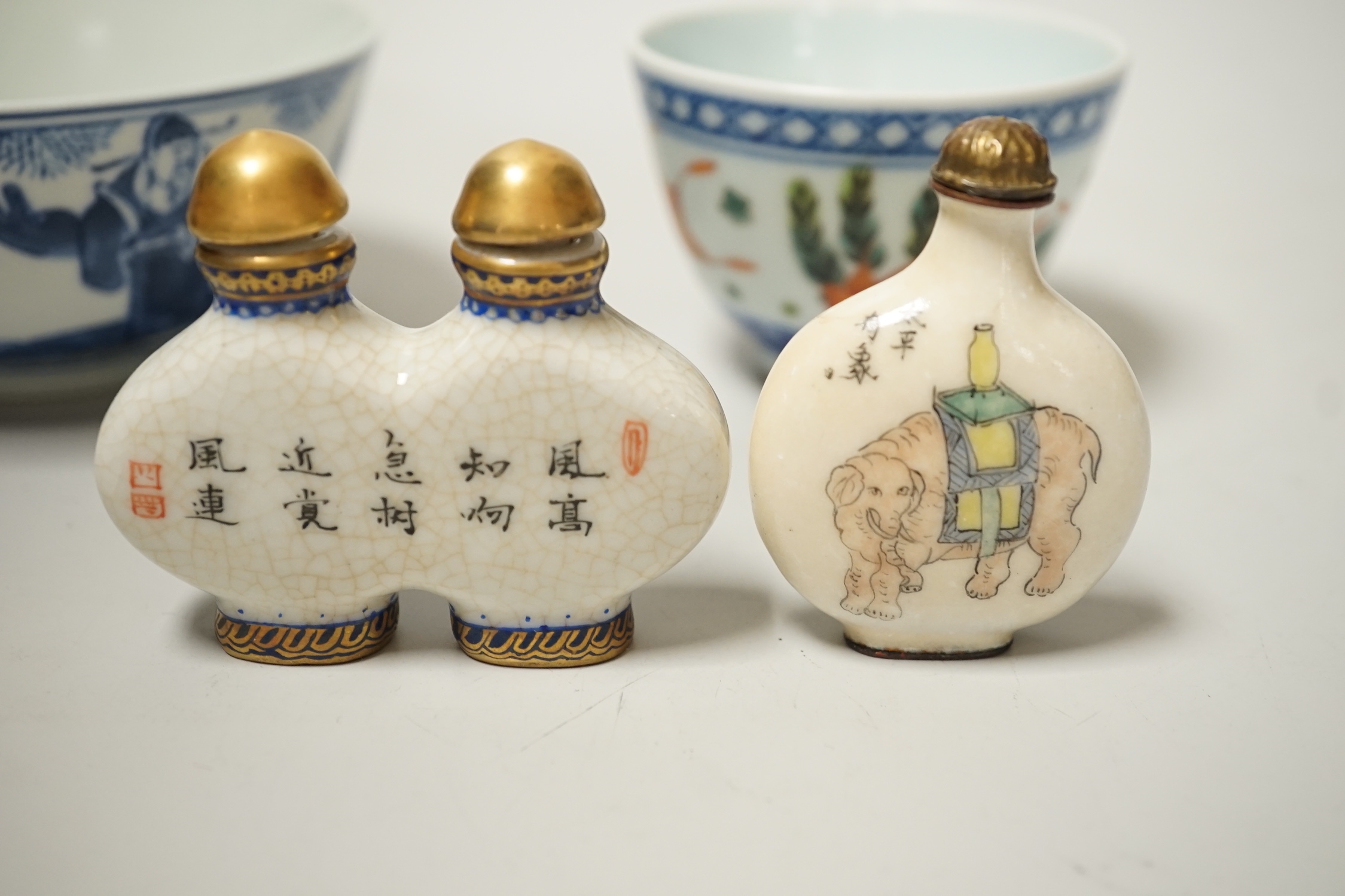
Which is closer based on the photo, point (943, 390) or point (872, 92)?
point (943, 390)

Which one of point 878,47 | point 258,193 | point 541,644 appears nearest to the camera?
point 258,193

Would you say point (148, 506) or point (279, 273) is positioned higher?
point (279, 273)

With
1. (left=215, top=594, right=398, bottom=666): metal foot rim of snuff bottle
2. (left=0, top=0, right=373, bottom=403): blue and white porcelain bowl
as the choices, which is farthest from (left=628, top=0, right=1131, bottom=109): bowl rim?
(left=215, top=594, right=398, bottom=666): metal foot rim of snuff bottle

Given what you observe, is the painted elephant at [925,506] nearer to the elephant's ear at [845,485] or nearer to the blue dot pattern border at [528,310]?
the elephant's ear at [845,485]

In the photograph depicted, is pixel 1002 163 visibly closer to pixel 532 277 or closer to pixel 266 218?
pixel 532 277

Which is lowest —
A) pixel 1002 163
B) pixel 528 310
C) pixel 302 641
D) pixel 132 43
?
pixel 302 641

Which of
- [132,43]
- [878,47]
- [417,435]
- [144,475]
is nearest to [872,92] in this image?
[878,47]
